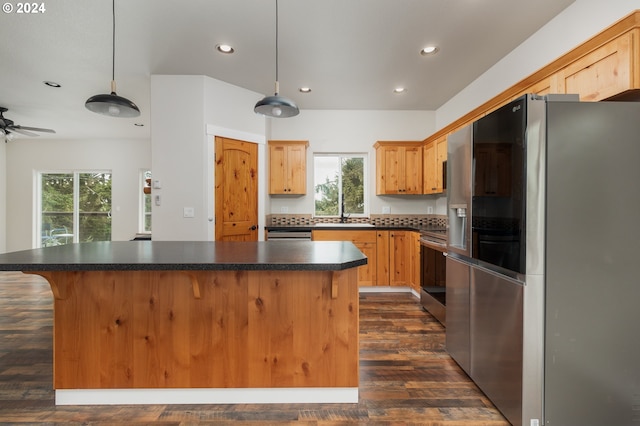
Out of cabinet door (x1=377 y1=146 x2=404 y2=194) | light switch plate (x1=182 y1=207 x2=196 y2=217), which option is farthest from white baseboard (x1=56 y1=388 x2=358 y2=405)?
cabinet door (x1=377 y1=146 x2=404 y2=194)

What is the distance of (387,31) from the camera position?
2.69m

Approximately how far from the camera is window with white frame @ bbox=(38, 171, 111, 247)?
6762mm

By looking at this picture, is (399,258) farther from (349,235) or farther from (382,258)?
(349,235)

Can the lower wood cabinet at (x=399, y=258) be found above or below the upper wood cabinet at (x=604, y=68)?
below

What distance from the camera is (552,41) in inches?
99.2

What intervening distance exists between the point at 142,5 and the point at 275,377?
3045mm

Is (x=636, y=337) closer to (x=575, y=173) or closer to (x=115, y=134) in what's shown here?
Result: (x=575, y=173)

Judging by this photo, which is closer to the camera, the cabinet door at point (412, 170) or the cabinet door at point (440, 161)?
the cabinet door at point (440, 161)

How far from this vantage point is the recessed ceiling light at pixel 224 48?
2966 mm

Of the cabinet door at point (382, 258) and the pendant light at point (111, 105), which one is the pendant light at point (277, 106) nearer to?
the pendant light at point (111, 105)

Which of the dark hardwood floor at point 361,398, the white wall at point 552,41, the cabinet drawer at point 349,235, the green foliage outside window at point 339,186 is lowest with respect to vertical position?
the dark hardwood floor at point 361,398

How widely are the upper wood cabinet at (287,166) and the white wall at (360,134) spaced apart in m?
0.29

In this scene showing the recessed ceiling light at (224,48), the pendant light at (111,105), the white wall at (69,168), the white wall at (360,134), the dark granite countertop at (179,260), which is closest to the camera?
the dark granite countertop at (179,260)

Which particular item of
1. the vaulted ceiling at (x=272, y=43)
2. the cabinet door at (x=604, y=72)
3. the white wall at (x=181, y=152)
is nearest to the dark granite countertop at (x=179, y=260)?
the cabinet door at (x=604, y=72)
